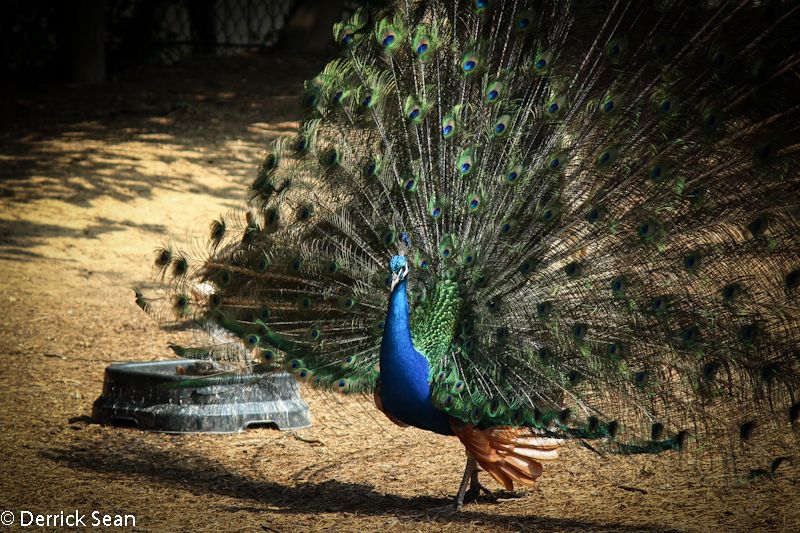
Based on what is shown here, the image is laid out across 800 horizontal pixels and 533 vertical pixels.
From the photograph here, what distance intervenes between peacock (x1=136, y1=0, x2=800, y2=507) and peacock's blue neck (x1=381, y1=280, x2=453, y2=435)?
0.01 metres

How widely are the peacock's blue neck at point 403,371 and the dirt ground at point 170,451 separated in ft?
1.91

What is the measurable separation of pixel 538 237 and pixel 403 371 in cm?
99

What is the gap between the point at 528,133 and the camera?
4.12m

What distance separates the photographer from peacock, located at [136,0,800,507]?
3.54m

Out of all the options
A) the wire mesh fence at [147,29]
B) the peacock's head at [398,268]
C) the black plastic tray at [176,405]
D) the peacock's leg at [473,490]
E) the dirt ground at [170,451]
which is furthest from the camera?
the wire mesh fence at [147,29]

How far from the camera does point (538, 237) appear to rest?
402cm

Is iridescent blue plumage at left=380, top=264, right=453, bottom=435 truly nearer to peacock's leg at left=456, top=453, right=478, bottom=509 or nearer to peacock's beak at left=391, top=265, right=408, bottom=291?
peacock's beak at left=391, top=265, right=408, bottom=291

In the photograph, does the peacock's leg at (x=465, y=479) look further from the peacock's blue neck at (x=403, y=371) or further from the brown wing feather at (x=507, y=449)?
the peacock's blue neck at (x=403, y=371)

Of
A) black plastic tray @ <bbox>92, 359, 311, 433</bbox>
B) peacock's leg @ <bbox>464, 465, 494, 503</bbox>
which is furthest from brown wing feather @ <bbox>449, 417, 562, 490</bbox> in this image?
black plastic tray @ <bbox>92, 359, 311, 433</bbox>

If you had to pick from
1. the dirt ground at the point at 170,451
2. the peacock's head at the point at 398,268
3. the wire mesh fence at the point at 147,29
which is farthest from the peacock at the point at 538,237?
the wire mesh fence at the point at 147,29

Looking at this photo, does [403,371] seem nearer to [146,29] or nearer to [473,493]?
[473,493]

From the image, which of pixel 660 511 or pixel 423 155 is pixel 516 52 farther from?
pixel 660 511

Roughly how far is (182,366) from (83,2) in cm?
912

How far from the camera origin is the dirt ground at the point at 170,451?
4.00 metres
